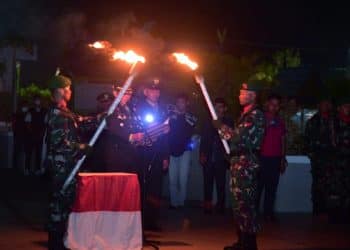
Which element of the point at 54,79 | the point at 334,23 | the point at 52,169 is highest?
the point at 334,23

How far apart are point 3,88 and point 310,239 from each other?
2420cm

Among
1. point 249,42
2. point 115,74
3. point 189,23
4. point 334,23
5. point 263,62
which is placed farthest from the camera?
point 263,62

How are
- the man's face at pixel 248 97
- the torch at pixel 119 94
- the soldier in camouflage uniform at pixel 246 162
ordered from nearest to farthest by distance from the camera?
the torch at pixel 119 94 → the soldier in camouflage uniform at pixel 246 162 → the man's face at pixel 248 97

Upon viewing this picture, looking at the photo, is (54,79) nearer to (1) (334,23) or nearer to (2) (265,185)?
(2) (265,185)

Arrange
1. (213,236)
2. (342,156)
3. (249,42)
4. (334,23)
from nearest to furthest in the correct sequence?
(213,236) → (342,156) → (334,23) → (249,42)

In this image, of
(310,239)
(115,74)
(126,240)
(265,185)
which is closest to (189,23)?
(115,74)

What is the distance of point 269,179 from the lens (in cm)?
1229

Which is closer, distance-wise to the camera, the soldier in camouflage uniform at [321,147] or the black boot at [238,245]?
the black boot at [238,245]

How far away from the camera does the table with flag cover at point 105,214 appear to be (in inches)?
329

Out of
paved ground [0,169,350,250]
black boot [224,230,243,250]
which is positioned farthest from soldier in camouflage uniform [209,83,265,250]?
paved ground [0,169,350,250]

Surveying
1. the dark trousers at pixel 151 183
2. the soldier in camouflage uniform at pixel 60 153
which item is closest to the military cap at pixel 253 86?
the soldier in camouflage uniform at pixel 60 153

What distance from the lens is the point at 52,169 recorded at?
8227 millimetres

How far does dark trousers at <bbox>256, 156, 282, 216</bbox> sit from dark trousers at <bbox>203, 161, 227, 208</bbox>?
716 mm

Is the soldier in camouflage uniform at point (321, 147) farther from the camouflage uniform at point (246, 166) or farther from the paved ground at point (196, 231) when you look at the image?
the camouflage uniform at point (246, 166)
